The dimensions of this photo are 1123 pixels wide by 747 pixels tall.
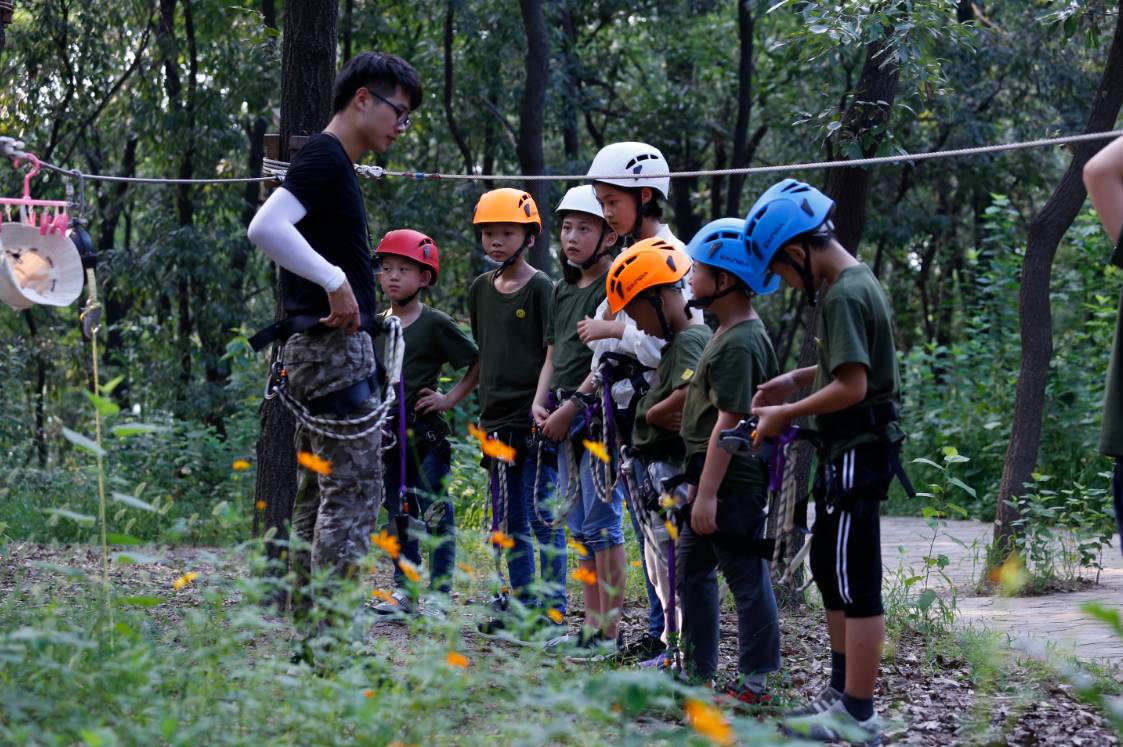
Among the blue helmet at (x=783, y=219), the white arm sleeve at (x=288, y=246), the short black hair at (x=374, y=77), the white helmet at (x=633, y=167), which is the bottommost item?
the white arm sleeve at (x=288, y=246)

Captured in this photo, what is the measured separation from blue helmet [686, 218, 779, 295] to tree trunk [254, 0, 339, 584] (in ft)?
7.95

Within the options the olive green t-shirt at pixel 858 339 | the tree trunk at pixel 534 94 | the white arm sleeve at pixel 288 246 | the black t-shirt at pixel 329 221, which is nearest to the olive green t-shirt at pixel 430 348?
the black t-shirt at pixel 329 221

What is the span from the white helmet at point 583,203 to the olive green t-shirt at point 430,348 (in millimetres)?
975

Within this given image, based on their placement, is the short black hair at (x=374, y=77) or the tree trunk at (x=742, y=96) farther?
the tree trunk at (x=742, y=96)

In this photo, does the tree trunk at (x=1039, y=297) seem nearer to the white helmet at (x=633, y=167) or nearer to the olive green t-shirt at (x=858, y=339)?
the white helmet at (x=633, y=167)

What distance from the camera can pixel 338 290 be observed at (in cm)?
437

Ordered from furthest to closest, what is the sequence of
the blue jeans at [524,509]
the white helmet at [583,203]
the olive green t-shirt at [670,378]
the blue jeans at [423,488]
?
the blue jeans at [423,488], the blue jeans at [524,509], the white helmet at [583,203], the olive green t-shirt at [670,378]

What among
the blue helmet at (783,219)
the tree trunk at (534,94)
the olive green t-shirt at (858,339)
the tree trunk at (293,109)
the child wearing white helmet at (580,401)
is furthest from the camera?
the tree trunk at (534,94)

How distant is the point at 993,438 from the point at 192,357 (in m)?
10.1

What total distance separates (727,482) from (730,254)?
81cm

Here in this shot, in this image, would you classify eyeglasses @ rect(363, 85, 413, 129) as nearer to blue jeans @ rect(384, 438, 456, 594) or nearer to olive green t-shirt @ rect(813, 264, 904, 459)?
olive green t-shirt @ rect(813, 264, 904, 459)

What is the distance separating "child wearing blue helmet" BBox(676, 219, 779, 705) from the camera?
178 inches

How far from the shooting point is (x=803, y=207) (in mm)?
4273

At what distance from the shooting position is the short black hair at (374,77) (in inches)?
184
